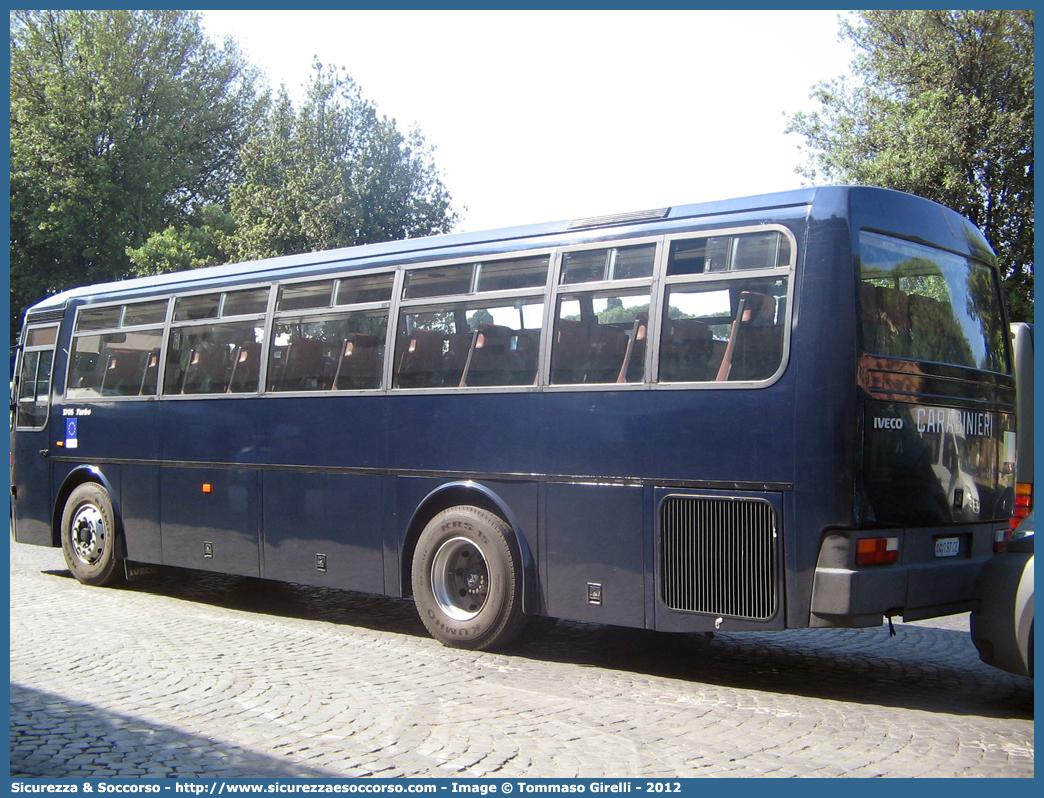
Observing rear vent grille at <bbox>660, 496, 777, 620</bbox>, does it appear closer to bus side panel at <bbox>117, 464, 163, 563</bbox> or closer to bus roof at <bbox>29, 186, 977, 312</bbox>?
bus roof at <bbox>29, 186, 977, 312</bbox>

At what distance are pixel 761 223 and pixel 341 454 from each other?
13.9ft

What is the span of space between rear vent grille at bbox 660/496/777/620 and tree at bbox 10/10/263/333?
36.4 meters

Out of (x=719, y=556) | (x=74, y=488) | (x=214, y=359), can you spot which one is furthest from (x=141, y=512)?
(x=719, y=556)

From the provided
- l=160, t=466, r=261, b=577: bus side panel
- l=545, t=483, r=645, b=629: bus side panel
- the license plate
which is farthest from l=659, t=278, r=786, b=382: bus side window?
l=160, t=466, r=261, b=577: bus side panel

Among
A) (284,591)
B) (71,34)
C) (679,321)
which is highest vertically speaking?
(71,34)

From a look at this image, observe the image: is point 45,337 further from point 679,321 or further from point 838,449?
point 838,449

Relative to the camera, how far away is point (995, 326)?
318 inches

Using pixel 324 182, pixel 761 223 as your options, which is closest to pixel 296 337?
pixel 761 223

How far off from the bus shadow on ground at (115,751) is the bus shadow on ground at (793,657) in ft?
10.3

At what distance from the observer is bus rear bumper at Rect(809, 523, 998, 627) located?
21.6ft

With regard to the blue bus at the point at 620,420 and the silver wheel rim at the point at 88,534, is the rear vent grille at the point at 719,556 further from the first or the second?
the silver wheel rim at the point at 88,534

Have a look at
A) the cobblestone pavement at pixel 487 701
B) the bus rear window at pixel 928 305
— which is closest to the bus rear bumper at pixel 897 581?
the cobblestone pavement at pixel 487 701

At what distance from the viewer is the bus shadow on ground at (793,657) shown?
7.08 meters

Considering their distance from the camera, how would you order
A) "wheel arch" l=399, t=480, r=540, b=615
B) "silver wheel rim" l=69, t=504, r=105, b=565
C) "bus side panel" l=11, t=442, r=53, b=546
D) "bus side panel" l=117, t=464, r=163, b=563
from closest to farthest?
"wheel arch" l=399, t=480, r=540, b=615 → "bus side panel" l=117, t=464, r=163, b=563 → "silver wheel rim" l=69, t=504, r=105, b=565 → "bus side panel" l=11, t=442, r=53, b=546
